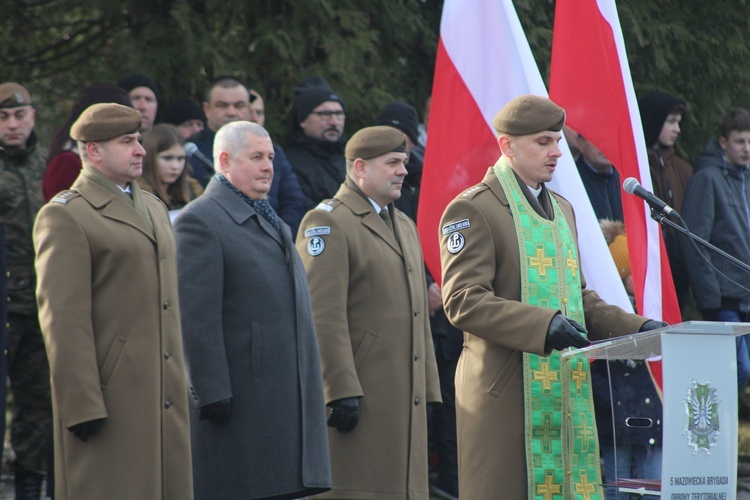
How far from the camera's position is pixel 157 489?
5.17 m

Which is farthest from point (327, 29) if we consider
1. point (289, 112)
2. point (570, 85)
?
point (570, 85)

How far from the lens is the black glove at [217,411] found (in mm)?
5441

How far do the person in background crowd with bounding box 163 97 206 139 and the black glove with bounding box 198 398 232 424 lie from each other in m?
3.06

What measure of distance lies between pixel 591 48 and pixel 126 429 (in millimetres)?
3927

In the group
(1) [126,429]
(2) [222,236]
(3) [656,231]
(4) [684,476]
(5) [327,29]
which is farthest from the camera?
(5) [327,29]

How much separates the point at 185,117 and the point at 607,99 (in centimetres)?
259

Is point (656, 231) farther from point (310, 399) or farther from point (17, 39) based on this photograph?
point (17, 39)

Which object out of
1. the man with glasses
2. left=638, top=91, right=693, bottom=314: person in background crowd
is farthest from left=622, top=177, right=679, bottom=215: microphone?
left=638, top=91, right=693, bottom=314: person in background crowd

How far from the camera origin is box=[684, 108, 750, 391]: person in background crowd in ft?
29.8

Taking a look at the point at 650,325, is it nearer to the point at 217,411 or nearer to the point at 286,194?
the point at 217,411

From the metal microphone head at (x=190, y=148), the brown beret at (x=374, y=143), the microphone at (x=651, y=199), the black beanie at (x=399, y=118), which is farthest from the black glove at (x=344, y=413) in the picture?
the black beanie at (x=399, y=118)

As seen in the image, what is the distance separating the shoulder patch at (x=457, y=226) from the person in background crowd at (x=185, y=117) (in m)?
3.19

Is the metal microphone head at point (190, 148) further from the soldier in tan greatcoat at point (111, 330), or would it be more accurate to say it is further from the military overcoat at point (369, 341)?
the soldier in tan greatcoat at point (111, 330)

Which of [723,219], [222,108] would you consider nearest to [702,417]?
[222,108]
